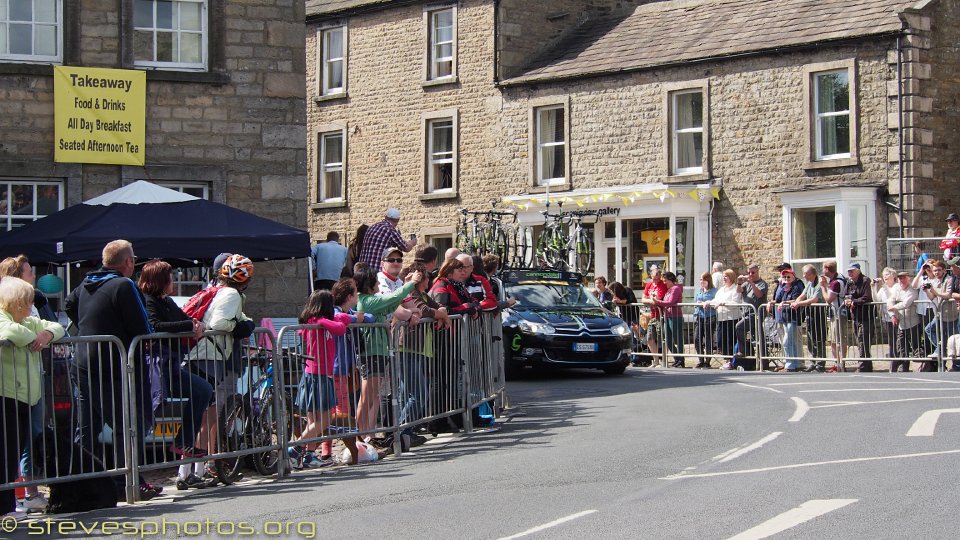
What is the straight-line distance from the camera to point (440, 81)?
3875 cm

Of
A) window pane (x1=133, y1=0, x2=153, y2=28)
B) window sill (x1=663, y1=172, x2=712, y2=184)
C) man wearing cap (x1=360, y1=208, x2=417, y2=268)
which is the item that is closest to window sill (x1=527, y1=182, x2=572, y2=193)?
window sill (x1=663, y1=172, x2=712, y2=184)

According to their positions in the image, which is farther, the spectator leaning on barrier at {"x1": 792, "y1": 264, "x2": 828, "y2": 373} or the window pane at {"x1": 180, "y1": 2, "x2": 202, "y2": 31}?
the spectator leaning on barrier at {"x1": 792, "y1": 264, "x2": 828, "y2": 373}

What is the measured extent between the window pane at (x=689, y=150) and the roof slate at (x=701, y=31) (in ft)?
5.97

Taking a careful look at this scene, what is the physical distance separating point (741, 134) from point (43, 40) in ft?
58.6

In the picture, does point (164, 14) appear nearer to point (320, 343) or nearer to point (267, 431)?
point (320, 343)

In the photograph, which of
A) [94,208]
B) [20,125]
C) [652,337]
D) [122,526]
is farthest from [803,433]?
[652,337]

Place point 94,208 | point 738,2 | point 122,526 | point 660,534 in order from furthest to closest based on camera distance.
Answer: point 738,2
point 94,208
point 122,526
point 660,534

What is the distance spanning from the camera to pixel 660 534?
823 centimetres

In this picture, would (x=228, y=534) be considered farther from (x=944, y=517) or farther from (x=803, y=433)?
(x=803, y=433)

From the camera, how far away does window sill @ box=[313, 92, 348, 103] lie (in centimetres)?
4112

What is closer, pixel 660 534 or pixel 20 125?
pixel 660 534

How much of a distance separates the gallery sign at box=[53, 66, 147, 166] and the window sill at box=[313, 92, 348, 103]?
2171 cm

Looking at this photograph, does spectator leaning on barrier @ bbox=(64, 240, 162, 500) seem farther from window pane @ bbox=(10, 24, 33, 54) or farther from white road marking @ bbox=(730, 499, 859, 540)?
window pane @ bbox=(10, 24, 33, 54)

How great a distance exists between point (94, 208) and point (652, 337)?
12.7 m
